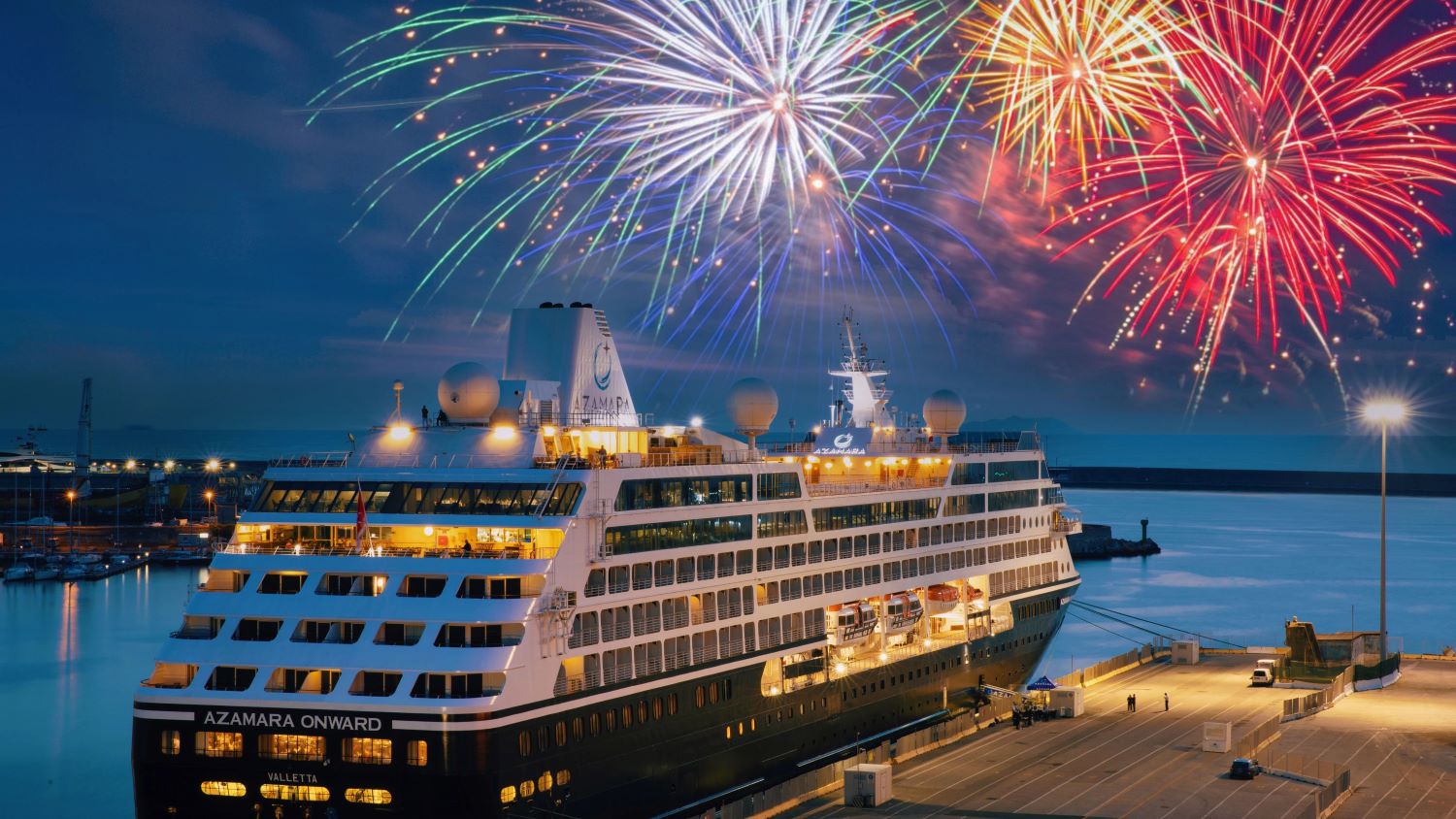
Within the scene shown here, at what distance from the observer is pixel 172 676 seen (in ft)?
88.0

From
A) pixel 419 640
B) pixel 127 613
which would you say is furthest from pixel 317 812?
pixel 127 613

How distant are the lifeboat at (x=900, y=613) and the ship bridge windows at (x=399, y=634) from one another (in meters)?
17.3

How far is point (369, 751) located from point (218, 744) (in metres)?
3.11

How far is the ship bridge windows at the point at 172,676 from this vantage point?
87.7ft

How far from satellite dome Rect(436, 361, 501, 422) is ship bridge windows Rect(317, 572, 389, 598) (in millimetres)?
6045

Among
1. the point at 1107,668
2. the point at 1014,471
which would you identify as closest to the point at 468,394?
the point at 1014,471

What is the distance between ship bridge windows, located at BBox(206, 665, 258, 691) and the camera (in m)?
26.2

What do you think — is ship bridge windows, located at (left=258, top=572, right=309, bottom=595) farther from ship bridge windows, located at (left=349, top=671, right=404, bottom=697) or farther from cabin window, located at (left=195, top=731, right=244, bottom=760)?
cabin window, located at (left=195, top=731, right=244, bottom=760)

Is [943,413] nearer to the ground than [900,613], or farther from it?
farther from it

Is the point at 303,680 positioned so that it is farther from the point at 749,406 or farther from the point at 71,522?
the point at 71,522

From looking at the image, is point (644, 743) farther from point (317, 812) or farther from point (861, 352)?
point (861, 352)

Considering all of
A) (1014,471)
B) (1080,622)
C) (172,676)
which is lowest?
(1080,622)

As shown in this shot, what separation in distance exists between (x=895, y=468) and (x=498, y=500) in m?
20.6

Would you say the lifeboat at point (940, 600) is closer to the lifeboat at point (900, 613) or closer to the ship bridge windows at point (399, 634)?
the lifeboat at point (900, 613)
